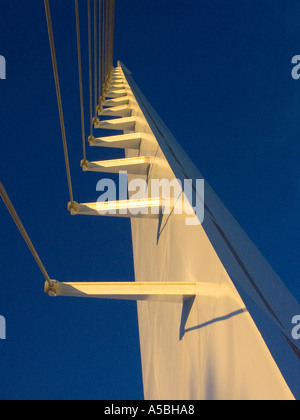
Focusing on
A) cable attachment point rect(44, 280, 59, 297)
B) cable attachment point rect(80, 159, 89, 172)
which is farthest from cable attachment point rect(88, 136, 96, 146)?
cable attachment point rect(44, 280, 59, 297)

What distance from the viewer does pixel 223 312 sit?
88 cm

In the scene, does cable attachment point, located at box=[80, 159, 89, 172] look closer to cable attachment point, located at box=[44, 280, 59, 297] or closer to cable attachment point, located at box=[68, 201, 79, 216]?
cable attachment point, located at box=[68, 201, 79, 216]

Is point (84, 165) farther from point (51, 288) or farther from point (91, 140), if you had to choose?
point (51, 288)

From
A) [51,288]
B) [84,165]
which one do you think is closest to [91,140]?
[84,165]

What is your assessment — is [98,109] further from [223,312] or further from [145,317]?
[223,312]

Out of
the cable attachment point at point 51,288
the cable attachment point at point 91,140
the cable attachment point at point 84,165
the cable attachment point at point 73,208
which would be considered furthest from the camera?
the cable attachment point at point 91,140

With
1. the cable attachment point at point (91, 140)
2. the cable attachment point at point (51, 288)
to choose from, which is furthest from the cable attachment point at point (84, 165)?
the cable attachment point at point (51, 288)

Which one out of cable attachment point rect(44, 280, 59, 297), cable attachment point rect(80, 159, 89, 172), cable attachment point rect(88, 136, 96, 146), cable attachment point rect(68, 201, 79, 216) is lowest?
cable attachment point rect(44, 280, 59, 297)

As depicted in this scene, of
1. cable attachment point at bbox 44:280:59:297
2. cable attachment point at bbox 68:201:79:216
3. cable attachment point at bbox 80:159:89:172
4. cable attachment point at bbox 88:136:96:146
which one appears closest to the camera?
cable attachment point at bbox 44:280:59:297

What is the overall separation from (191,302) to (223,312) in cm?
35

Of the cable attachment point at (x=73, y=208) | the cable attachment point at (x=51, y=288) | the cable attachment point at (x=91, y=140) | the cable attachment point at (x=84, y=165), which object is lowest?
the cable attachment point at (x=51, y=288)

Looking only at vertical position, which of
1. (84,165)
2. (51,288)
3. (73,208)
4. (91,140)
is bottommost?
(51,288)

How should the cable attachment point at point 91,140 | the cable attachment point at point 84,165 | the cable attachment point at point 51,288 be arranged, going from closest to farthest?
1. the cable attachment point at point 51,288
2. the cable attachment point at point 84,165
3. the cable attachment point at point 91,140

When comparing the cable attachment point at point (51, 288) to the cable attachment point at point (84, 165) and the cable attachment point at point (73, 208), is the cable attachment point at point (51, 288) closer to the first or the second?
the cable attachment point at point (73, 208)
